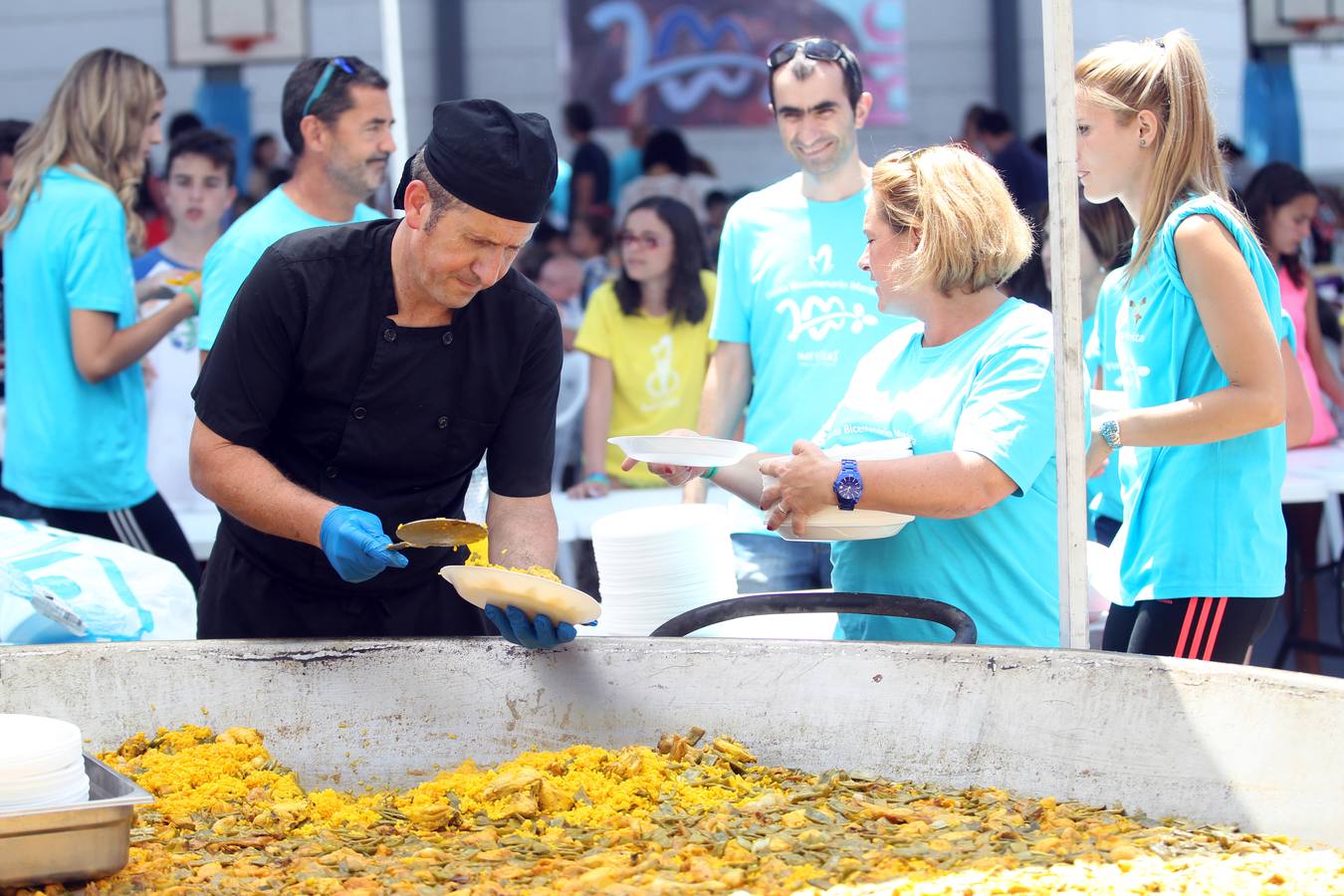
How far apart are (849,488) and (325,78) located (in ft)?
5.44

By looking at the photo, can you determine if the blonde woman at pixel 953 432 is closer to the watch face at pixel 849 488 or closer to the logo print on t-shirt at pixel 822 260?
the watch face at pixel 849 488

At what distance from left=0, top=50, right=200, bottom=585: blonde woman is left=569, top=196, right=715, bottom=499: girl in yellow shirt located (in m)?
1.29

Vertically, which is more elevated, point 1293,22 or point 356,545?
point 1293,22

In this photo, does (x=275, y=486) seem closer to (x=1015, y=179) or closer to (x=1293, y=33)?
(x=1015, y=179)

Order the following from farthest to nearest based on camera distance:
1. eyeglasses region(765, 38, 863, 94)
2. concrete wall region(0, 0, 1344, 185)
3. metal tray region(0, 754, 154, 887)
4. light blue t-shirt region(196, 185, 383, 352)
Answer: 1. concrete wall region(0, 0, 1344, 185)
2. eyeglasses region(765, 38, 863, 94)
3. light blue t-shirt region(196, 185, 383, 352)
4. metal tray region(0, 754, 154, 887)

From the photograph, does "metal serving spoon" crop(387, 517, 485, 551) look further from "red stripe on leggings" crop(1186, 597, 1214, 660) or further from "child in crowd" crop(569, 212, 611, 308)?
"child in crowd" crop(569, 212, 611, 308)

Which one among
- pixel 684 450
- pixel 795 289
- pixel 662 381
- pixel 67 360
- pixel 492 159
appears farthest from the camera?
pixel 662 381

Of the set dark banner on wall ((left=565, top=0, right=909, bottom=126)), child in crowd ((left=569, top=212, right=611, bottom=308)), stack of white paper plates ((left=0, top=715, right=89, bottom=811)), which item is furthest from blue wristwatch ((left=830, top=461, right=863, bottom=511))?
dark banner on wall ((left=565, top=0, right=909, bottom=126))

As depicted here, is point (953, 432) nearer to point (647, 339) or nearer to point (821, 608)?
point (821, 608)

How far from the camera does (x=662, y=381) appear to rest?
166 inches

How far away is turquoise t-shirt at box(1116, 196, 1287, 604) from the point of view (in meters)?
2.19

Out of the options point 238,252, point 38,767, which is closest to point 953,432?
point 38,767

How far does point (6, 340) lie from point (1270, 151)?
230 inches

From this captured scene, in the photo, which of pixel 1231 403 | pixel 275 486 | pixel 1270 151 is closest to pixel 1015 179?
pixel 1270 151
